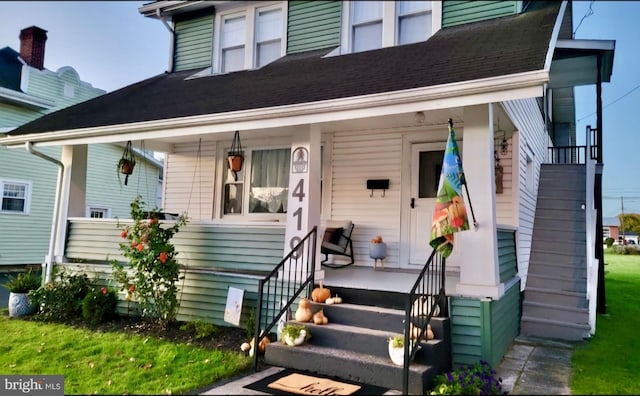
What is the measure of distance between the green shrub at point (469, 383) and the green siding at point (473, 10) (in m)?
4.94

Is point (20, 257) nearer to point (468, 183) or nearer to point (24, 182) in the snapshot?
point (24, 182)

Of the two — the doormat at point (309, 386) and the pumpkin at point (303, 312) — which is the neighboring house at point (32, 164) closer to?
the pumpkin at point (303, 312)

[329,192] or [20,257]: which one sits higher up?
[329,192]

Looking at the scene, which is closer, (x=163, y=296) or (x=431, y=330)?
(x=431, y=330)

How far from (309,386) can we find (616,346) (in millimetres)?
3891

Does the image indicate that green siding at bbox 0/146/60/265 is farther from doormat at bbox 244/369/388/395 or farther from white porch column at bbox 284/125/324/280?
doormat at bbox 244/369/388/395

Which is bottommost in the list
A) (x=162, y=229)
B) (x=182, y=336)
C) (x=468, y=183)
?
(x=182, y=336)

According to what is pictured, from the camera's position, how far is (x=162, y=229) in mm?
5781

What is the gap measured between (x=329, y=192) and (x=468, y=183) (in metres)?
3.07

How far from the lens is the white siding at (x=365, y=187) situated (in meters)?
6.68

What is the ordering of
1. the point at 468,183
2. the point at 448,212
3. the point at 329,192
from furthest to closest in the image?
1. the point at 329,192
2. the point at 468,183
3. the point at 448,212

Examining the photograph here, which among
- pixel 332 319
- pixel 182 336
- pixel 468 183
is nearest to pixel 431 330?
pixel 332 319

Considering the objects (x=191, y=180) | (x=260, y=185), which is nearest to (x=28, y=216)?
(x=191, y=180)

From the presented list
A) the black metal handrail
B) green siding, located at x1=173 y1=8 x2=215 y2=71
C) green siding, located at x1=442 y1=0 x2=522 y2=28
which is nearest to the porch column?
the black metal handrail
